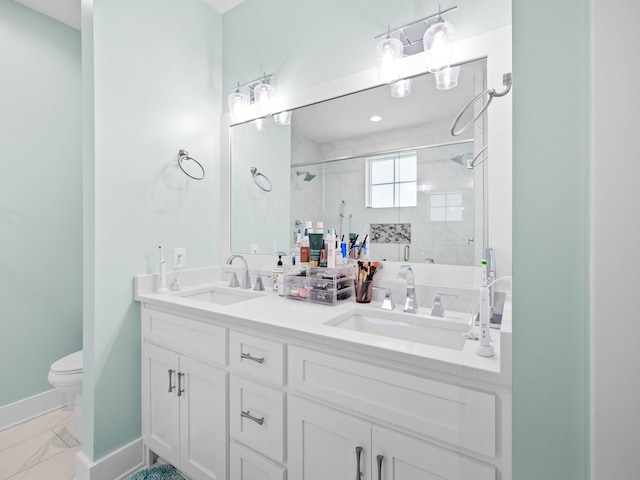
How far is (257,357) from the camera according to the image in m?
1.19

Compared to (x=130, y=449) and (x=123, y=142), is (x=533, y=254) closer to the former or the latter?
(x=123, y=142)

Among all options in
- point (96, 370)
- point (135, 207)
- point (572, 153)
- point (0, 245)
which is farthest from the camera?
point (0, 245)

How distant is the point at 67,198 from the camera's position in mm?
2293

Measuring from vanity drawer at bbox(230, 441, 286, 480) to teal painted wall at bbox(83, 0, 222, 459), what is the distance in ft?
2.52

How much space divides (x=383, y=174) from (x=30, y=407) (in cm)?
265

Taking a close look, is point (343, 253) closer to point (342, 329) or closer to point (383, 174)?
point (383, 174)

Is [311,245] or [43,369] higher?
[311,245]

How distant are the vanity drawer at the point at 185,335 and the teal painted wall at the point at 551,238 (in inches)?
40.9

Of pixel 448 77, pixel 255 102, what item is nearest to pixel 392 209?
pixel 448 77

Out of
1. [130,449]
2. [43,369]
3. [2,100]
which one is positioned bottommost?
[130,449]

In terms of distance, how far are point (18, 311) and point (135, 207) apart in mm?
1210

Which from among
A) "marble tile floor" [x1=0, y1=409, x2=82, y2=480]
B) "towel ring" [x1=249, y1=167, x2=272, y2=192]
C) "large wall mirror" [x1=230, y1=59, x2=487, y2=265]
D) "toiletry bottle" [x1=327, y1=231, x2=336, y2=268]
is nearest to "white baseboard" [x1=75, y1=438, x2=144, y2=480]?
"marble tile floor" [x1=0, y1=409, x2=82, y2=480]

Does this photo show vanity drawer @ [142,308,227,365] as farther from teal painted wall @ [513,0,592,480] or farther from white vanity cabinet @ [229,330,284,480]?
teal painted wall @ [513,0,592,480]

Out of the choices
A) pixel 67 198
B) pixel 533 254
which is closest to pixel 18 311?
pixel 67 198
